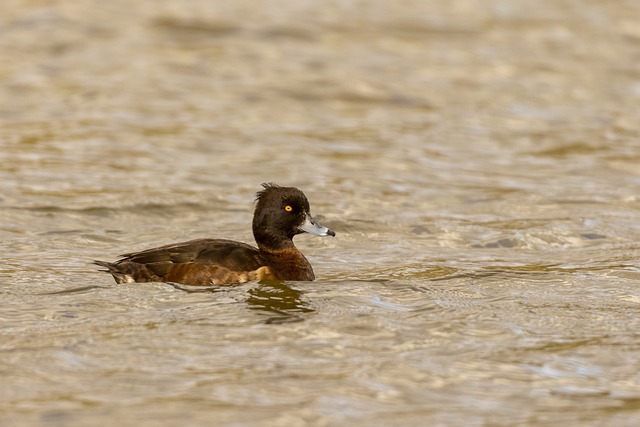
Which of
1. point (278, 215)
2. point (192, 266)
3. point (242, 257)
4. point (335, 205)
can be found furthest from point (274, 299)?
point (335, 205)

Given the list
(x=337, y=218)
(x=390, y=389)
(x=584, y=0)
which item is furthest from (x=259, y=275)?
(x=584, y=0)

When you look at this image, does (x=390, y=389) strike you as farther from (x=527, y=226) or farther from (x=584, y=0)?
(x=584, y=0)

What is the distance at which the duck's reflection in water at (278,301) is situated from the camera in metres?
10.8

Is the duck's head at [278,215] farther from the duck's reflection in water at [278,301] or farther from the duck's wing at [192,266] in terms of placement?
the duck's reflection in water at [278,301]

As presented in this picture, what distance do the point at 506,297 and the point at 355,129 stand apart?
35.0 feet

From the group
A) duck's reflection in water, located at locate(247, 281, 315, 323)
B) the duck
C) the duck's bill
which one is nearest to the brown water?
duck's reflection in water, located at locate(247, 281, 315, 323)

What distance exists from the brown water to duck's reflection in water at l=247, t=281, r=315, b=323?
0.04m

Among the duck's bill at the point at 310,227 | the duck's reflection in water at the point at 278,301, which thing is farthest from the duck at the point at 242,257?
the duck's reflection in water at the point at 278,301

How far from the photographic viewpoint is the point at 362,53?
85.5 ft

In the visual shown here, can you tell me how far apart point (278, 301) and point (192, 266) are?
90 centimetres

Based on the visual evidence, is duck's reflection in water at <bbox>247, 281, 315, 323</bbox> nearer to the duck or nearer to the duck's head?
the duck

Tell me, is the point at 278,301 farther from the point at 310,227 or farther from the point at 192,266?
the point at 310,227

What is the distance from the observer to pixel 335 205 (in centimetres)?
1712

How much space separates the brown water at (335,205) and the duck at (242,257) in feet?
0.70
